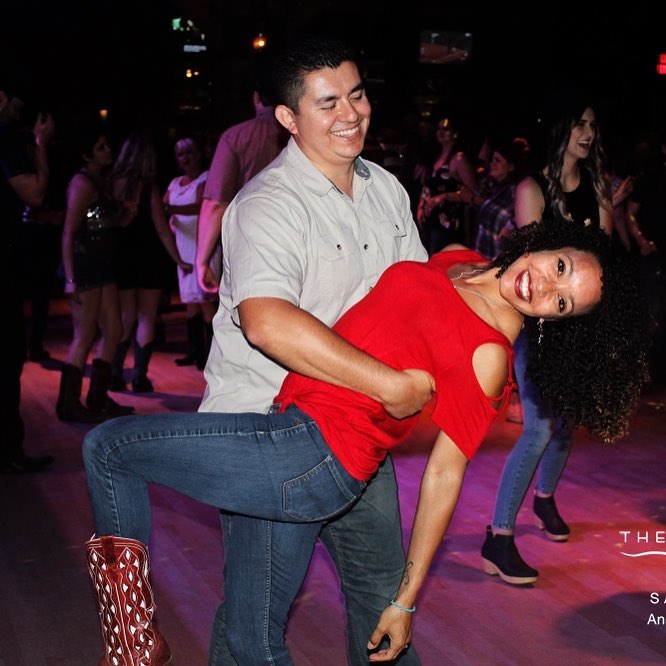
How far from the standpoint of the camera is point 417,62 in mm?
26500

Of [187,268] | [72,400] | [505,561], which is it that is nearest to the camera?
[505,561]

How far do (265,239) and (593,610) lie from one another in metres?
2.14

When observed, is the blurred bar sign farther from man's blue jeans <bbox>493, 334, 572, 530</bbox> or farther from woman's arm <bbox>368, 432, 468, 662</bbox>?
woman's arm <bbox>368, 432, 468, 662</bbox>

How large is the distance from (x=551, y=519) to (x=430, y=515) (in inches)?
91.8

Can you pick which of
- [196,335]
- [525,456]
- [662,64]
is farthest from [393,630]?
[662,64]

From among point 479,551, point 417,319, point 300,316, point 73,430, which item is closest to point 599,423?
point 417,319

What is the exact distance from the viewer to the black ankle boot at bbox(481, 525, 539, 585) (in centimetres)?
398

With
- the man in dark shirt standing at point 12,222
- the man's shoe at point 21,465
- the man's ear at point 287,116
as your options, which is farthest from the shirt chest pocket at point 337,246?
the man's shoe at point 21,465

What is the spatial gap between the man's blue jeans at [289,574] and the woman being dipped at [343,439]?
0.29 feet

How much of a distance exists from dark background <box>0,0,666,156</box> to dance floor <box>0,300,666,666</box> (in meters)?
13.3

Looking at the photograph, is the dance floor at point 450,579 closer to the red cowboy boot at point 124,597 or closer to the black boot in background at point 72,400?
the black boot in background at point 72,400

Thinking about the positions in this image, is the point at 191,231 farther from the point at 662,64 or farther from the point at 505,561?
the point at 662,64

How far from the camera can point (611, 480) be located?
5.30 meters

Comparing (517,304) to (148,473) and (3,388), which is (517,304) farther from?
(3,388)
